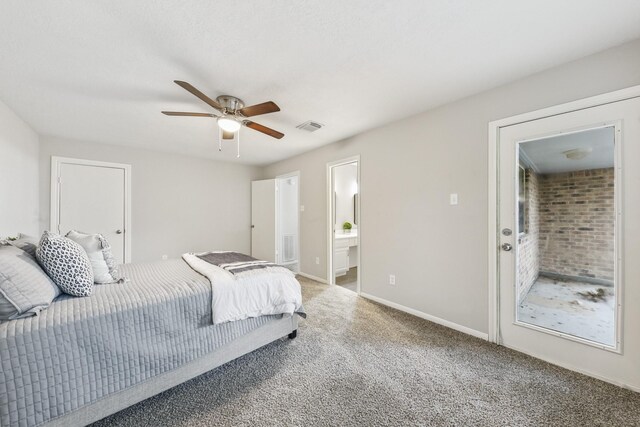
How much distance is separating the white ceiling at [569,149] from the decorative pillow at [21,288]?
11.2 ft

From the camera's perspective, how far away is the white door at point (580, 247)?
1562mm

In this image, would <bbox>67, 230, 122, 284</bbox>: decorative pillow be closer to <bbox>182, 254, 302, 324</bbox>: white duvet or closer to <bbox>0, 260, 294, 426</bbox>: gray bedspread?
<bbox>0, 260, 294, 426</bbox>: gray bedspread

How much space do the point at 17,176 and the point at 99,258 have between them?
2.04 metres

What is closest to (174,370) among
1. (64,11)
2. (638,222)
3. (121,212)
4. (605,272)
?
(64,11)

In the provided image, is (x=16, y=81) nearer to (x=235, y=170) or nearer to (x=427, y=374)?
(x=235, y=170)

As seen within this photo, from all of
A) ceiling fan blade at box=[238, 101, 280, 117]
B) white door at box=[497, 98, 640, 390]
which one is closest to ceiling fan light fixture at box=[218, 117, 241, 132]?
ceiling fan blade at box=[238, 101, 280, 117]

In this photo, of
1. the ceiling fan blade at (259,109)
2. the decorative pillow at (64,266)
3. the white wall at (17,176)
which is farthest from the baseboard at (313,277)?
the white wall at (17,176)

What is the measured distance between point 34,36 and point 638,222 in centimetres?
404

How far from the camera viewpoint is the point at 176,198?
4.36m

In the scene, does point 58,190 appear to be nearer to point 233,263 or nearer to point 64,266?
point 64,266

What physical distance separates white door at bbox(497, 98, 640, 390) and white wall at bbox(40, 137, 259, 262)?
14.8 ft

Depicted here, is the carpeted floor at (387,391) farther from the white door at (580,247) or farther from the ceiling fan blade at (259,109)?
the ceiling fan blade at (259,109)

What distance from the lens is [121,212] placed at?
3.81 m

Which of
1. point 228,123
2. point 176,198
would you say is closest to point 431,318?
point 228,123
